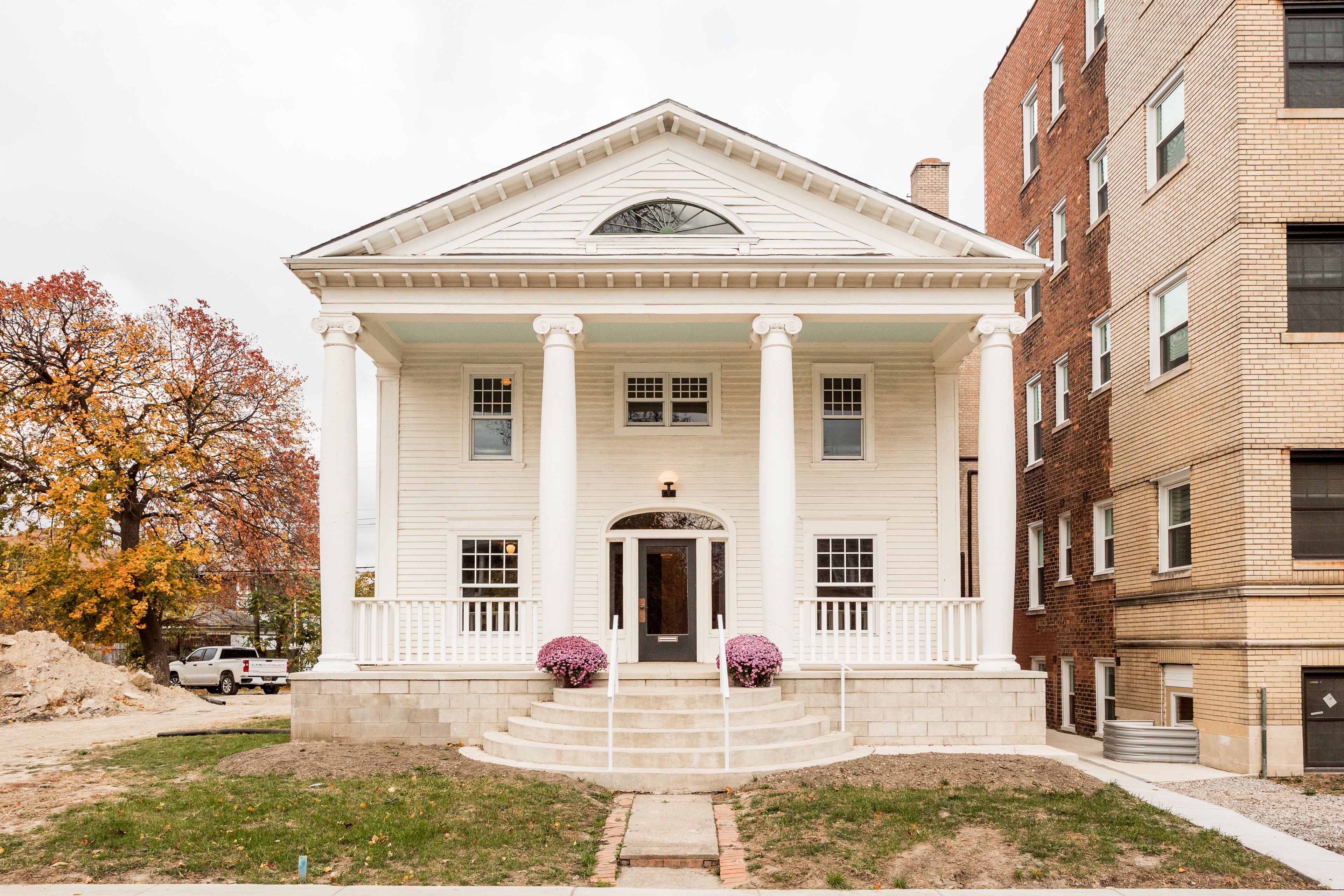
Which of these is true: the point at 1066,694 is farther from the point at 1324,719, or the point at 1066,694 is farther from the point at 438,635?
the point at 438,635

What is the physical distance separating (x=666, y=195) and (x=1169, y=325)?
7.93 m

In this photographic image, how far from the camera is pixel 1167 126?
1659cm

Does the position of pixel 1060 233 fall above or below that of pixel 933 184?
below

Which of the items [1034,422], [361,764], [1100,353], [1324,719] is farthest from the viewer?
[1034,422]

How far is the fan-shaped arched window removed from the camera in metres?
16.6

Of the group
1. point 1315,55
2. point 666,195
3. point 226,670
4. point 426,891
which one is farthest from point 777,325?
point 226,670

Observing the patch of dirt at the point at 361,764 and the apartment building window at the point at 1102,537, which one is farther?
the apartment building window at the point at 1102,537

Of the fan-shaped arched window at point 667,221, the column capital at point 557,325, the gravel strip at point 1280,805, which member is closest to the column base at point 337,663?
the column capital at point 557,325

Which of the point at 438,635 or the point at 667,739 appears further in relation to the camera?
the point at 438,635

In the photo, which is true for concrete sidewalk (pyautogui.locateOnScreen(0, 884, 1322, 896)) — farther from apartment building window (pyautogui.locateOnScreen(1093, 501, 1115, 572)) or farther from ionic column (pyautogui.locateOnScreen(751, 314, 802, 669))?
apartment building window (pyautogui.locateOnScreen(1093, 501, 1115, 572))

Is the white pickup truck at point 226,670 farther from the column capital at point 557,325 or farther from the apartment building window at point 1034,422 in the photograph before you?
the apartment building window at point 1034,422

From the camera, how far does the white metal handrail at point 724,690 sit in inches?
474

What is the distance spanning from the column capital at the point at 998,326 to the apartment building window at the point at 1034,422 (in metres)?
7.81

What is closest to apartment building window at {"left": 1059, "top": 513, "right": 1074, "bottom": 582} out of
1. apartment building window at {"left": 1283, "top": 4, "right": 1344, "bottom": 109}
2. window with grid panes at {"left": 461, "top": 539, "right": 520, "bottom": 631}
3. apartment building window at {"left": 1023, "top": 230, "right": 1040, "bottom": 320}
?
apartment building window at {"left": 1023, "top": 230, "right": 1040, "bottom": 320}
